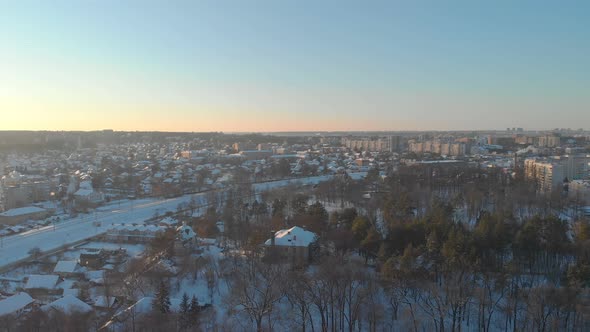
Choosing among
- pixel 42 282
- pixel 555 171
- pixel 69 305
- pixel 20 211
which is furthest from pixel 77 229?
pixel 555 171

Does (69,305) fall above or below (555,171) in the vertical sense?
below

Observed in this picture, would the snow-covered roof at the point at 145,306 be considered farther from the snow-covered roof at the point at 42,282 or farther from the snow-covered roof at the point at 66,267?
the snow-covered roof at the point at 66,267

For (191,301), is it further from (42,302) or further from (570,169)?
(570,169)

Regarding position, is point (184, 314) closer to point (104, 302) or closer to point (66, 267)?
point (104, 302)

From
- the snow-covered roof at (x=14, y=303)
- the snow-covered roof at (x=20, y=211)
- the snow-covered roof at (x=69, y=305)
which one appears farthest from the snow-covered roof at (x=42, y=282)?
the snow-covered roof at (x=20, y=211)


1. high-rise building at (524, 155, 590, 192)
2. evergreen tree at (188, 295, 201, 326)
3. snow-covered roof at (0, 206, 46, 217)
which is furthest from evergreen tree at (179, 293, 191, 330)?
high-rise building at (524, 155, 590, 192)

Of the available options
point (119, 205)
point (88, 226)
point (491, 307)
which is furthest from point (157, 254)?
point (119, 205)

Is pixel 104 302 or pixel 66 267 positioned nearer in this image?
pixel 104 302
